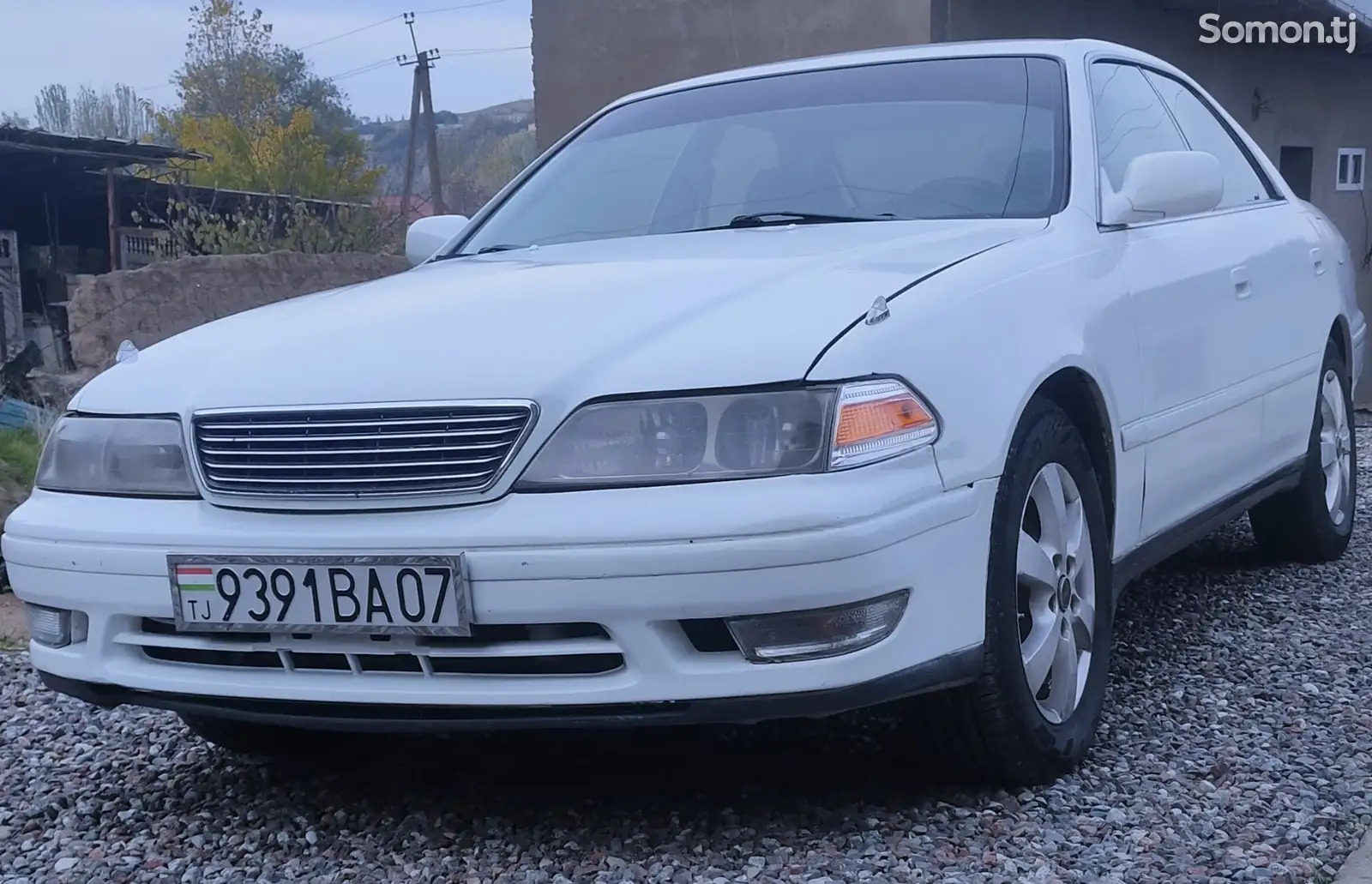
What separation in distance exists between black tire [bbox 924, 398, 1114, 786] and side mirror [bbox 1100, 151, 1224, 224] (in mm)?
674

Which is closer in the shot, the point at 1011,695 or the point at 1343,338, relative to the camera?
the point at 1011,695

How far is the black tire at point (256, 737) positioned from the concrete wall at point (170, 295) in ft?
20.6

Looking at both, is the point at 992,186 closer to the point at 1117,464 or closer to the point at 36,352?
the point at 1117,464

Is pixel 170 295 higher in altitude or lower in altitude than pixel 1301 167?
lower

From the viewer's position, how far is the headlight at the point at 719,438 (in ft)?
7.99

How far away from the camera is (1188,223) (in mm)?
3916

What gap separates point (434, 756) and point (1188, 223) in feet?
7.37

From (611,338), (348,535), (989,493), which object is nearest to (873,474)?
(989,493)

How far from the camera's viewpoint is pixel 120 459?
2812 millimetres

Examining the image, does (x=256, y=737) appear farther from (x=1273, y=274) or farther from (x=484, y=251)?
(x=1273, y=274)

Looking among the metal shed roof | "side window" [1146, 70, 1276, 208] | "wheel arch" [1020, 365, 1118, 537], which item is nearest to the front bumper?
"wheel arch" [1020, 365, 1118, 537]

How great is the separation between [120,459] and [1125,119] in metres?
2.59

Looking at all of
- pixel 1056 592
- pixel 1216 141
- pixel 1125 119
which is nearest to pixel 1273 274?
pixel 1216 141

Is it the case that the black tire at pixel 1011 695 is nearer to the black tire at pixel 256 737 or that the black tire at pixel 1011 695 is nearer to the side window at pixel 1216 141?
the black tire at pixel 256 737
